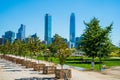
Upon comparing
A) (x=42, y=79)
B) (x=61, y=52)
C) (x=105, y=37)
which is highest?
(x=105, y=37)

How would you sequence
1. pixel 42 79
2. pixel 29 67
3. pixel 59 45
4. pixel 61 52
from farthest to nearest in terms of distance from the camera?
pixel 29 67, pixel 59 45, pixel 61 52, pixel 42 79

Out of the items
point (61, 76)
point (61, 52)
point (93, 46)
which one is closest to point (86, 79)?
point (61, 76)

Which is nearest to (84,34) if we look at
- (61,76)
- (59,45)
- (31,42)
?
(31,42)

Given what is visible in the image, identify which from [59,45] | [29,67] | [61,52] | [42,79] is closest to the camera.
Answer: [42,79]

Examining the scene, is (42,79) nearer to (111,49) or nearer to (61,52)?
(61,52)

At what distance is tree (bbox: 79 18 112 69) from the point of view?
4397 centimetres

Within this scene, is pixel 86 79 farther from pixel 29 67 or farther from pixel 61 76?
pixel 29 67

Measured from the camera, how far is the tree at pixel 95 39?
43969mm

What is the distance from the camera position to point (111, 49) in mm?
45844

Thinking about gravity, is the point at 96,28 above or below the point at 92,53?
above

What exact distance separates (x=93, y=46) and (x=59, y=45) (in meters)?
11.7

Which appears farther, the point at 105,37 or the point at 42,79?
the point at 105,37

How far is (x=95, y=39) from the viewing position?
1731 inches

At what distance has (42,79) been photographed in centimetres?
2767
